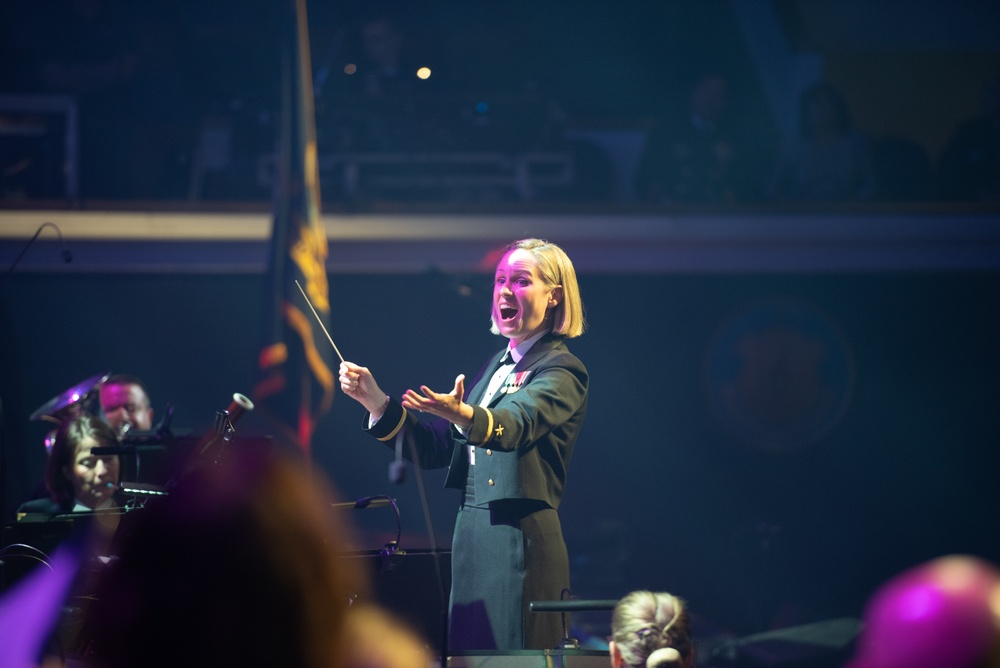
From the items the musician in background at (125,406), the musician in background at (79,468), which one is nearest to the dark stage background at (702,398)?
the musician in background at (125,406)

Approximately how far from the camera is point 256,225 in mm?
7086

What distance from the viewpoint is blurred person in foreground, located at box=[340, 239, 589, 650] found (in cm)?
317

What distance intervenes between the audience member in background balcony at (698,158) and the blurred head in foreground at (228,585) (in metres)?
6.65

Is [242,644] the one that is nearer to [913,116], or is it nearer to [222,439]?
[222,439]

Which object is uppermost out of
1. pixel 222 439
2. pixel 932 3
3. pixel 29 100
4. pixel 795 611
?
pixel 932 3

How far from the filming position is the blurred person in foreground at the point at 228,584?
2.58 feet

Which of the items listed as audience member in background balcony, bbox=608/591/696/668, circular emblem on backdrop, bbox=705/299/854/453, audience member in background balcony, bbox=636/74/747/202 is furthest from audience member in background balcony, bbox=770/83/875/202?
audience member in background balcony, bbox=608/591/696/668

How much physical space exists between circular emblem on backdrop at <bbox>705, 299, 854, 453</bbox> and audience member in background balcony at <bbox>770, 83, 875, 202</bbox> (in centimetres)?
86

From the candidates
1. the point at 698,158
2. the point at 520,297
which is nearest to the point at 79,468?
the point at 520,297

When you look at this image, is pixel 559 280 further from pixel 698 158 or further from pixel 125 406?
pixel 698 158

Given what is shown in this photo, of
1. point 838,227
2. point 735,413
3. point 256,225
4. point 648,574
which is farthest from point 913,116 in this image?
point 256,225

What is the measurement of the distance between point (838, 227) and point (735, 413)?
1.54 m

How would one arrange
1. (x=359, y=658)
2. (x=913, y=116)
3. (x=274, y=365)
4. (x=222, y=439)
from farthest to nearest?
(x=913, y=116) < (x=274, y=365) < (x=222, y=439) < (x=359, y=658)

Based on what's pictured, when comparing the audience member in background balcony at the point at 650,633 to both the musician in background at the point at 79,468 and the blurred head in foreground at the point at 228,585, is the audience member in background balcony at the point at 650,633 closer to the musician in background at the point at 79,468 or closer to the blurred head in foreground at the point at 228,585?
the blurred head in foreground at the point at 228,585
